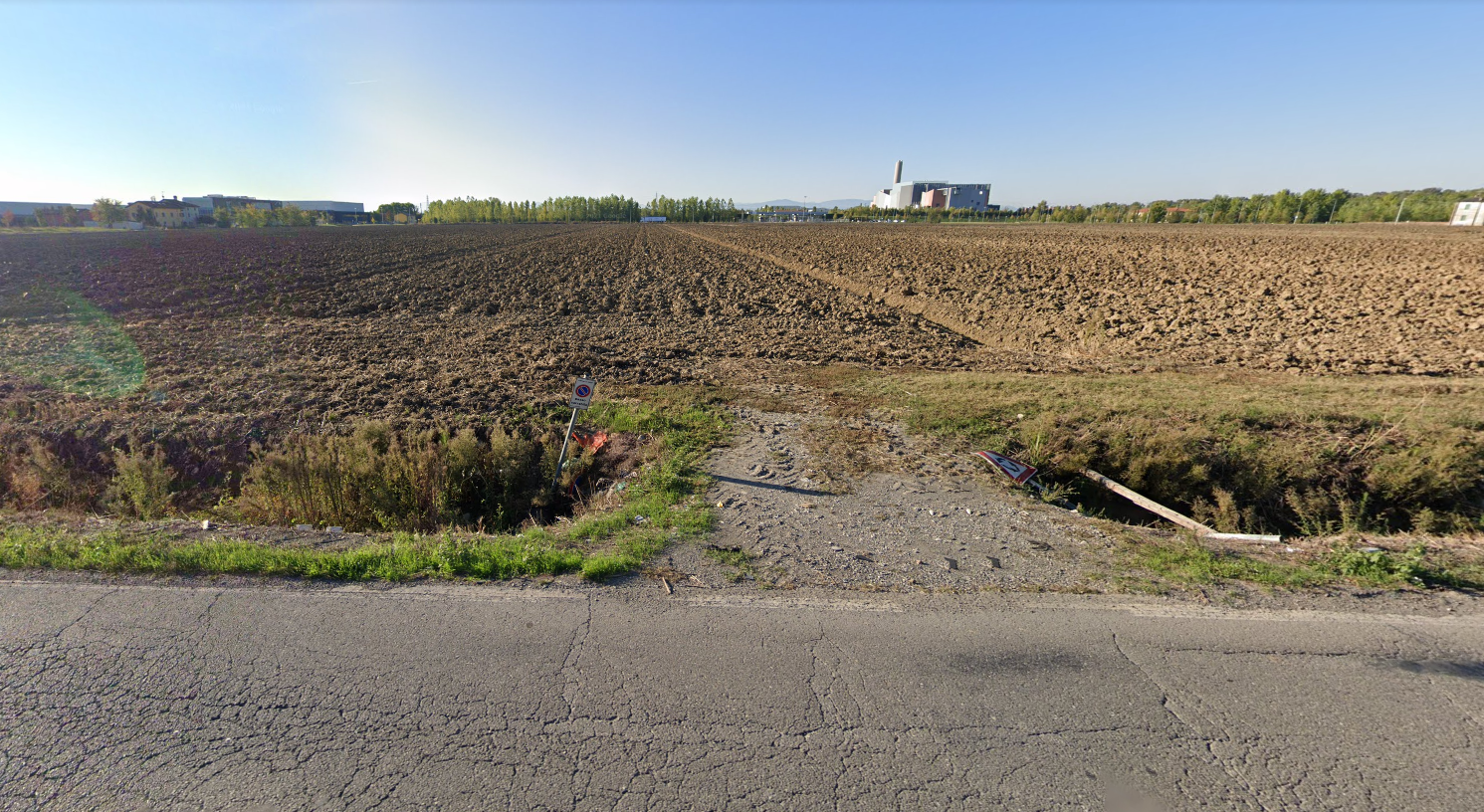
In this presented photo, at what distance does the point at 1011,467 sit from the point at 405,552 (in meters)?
6.50

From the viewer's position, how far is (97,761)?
2920 millimetres

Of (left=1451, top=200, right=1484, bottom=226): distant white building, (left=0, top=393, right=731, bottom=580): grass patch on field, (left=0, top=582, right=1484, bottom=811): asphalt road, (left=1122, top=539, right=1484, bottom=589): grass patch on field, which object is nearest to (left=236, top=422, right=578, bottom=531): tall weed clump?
(left=0, top=393, right=731, bottom=580): grass patch on field

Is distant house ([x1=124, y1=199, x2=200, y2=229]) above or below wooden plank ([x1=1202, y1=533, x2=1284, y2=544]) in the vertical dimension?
above

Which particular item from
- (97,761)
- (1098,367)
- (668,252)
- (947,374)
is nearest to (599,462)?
(97,761)

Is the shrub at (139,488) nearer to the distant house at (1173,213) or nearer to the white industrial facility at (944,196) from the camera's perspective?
the distant house at (1173,213)

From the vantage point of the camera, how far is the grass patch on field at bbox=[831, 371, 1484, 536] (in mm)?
6598

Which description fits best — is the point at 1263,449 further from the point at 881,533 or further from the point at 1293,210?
the point at 1293,210

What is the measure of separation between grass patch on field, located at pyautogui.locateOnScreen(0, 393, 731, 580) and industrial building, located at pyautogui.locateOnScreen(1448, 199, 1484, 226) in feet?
277

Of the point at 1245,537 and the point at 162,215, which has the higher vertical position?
the point at 162,215

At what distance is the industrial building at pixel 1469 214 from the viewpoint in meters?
54.0

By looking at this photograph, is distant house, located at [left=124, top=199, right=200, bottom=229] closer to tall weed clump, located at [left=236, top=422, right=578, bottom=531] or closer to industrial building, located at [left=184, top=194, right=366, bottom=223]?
industrial building, located at [left=184, top=194, right=366, bottom=223]

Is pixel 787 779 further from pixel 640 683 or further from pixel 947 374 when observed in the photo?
pixel 947 374

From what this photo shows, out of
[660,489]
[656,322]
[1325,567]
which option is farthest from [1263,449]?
[656,322]

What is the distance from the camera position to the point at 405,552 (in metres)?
4.89
